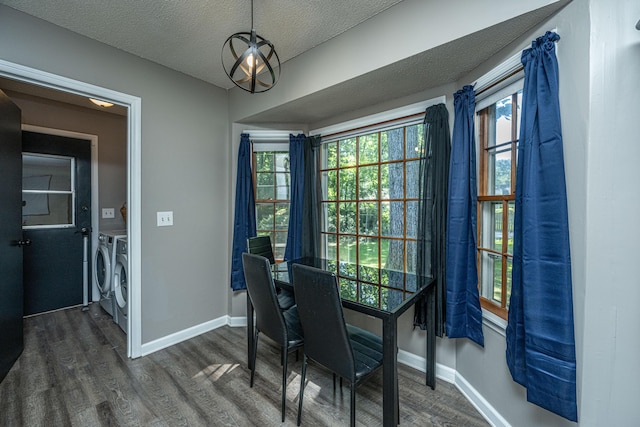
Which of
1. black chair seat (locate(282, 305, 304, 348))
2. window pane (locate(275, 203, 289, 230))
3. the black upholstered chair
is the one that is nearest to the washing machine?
the black upholstered chair

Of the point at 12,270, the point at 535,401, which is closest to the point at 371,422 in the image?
the point at 535,401

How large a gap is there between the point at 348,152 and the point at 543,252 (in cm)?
177

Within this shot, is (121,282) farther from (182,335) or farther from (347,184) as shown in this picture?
(347,184)

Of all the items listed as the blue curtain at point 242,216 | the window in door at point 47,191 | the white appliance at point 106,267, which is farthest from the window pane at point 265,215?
the window in door at point 47,191

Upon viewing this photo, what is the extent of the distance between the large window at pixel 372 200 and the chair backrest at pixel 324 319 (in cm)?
64

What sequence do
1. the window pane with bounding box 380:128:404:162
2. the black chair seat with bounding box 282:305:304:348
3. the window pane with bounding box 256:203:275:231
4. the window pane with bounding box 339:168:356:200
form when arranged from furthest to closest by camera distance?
the window pane with bounding box 256:203:275:231, the window pane with bounding box 339:168:356:200, the window pane with bounding box 380:128:404:162, the black chair seat with bounding box 282:305:304:348

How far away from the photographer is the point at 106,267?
9.81ft

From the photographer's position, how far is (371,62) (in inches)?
70.6

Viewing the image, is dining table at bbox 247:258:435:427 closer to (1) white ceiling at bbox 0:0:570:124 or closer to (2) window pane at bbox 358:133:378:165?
(2) window pane at bbox 358:133:378:165

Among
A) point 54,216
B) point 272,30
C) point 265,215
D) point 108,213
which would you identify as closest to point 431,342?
point 265,215

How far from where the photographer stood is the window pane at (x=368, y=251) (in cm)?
244

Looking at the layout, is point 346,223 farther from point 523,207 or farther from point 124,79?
point 124,79

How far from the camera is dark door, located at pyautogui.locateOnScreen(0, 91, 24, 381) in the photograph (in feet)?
6.40

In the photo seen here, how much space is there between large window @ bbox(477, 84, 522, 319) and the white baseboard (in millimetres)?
583
